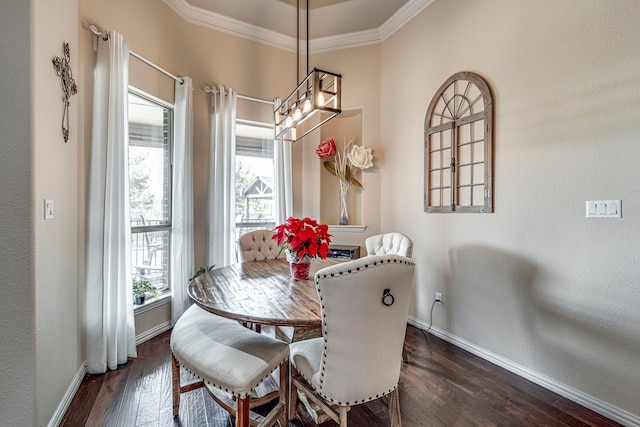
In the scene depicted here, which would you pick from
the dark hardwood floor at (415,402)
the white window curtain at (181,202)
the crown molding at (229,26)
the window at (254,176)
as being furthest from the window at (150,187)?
the crown molding at (229,26)

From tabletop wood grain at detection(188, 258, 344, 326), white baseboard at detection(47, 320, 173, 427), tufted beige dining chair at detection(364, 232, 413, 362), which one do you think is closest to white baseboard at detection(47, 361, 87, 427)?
white baseboard at detection(47, 320, 173, 427)

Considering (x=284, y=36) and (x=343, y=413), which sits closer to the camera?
(x=343, y=413)

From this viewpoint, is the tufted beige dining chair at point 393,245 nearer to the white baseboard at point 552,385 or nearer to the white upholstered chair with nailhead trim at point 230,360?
the white baseboard at point 552,385

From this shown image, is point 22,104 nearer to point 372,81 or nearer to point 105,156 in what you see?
point 105,156

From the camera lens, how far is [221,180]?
313 cm

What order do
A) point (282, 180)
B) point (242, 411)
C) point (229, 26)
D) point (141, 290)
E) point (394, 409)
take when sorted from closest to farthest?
point (242, 411)
point (394, 409)
point (141, 290)
point (229, 26)
point (282, 180)

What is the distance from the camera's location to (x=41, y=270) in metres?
1.47

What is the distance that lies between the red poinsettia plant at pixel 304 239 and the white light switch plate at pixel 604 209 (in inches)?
62.9

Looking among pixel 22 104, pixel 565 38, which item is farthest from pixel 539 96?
pixel 22 104

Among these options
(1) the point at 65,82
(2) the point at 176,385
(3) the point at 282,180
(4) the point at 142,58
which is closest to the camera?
(2) the point at 176,385

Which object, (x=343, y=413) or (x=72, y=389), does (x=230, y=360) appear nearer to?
(x=343, y=413)

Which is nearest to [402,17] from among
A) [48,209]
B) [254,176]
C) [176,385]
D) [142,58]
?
[254,176]

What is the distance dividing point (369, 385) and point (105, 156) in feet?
7.86

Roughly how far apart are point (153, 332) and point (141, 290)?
1.37 ft
